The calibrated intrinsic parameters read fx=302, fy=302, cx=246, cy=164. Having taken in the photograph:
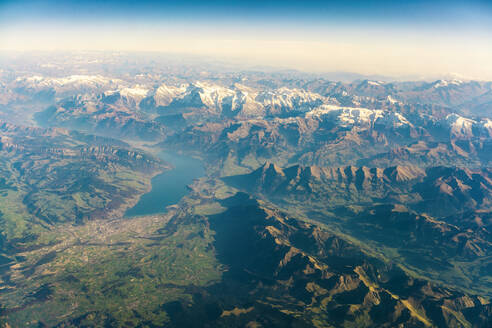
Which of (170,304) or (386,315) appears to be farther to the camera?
(170,304)

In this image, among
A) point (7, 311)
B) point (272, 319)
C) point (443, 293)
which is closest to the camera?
point (272, 319)

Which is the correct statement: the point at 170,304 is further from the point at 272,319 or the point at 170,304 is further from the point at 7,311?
the point at 7,311

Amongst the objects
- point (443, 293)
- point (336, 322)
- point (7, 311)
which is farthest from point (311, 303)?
point (7, 311)

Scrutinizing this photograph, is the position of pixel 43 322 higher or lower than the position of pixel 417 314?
lower

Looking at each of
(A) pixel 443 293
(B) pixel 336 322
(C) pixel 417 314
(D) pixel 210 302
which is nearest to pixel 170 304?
(D) pixel 210 302

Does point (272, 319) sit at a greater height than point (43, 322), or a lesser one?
greater

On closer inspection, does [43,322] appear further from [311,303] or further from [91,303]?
[311,303]

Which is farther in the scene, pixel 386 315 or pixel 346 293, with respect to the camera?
pixel 346 293

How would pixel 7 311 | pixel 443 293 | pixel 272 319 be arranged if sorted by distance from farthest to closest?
pixel 443 293 < pixel 7 311 < pixel 272 319
